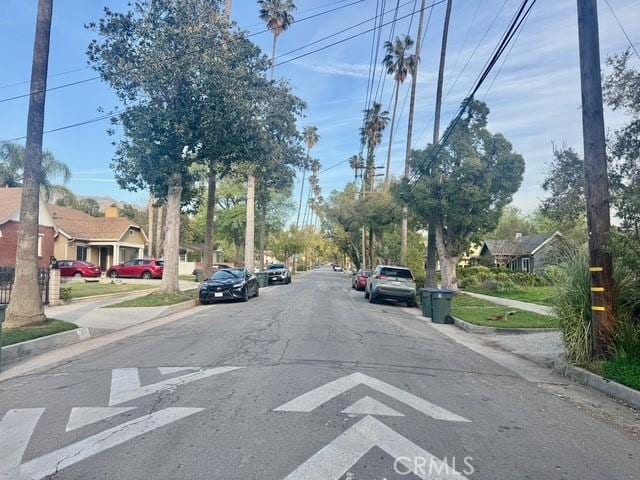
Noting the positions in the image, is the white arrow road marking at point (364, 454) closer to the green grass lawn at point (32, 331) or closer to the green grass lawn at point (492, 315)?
the green grass lawn at point (32, 331)

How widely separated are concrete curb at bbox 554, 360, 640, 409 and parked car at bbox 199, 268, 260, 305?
46.3 feet

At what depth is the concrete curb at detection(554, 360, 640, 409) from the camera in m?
6.92

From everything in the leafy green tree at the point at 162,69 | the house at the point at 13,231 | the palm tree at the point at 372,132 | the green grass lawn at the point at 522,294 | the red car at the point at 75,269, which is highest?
the palm tree at the point at 372,132

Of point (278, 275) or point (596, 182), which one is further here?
point (278, 275)

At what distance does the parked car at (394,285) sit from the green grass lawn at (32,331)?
1361 cm

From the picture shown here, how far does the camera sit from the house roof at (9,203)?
29.2 m

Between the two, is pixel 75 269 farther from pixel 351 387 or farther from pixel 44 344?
pixel 351 387

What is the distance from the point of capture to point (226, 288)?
2097 centimetres

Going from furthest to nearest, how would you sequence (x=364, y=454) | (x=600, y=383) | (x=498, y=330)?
(x=498, y=330) → (x=600, y=383) → (x=364, y=454)

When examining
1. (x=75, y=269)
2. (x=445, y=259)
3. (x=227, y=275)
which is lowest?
(x=75, y=269)

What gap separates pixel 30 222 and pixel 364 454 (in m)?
10.4

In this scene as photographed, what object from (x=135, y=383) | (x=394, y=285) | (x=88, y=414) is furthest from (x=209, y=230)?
(x=88, y=414)

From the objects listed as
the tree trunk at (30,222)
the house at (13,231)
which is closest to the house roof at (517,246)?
the house at (13,231)

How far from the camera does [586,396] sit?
7336mm
